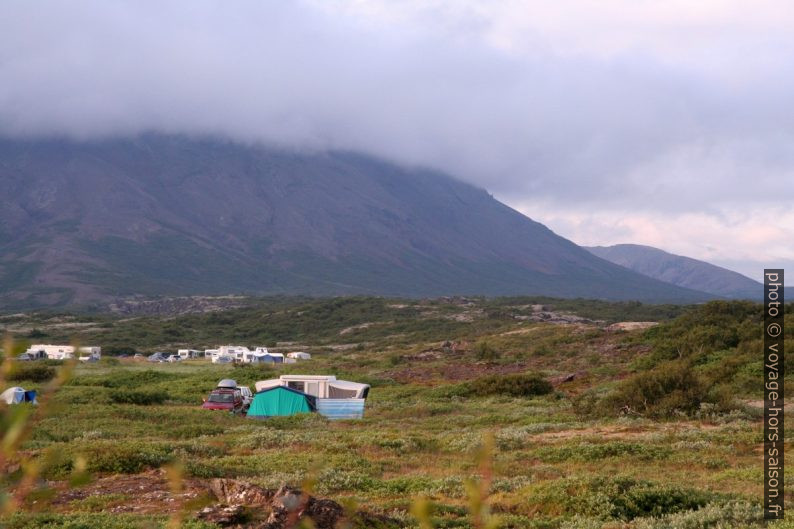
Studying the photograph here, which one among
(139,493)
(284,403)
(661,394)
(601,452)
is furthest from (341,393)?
(139,493)

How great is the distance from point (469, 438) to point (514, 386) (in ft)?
40.7

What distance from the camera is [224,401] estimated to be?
27.2 m

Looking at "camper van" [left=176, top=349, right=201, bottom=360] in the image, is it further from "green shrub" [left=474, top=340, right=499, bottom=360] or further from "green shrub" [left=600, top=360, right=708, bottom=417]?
"green shrub" [left=600, top=360, right=708, bottom=417]

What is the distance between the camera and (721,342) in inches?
1453

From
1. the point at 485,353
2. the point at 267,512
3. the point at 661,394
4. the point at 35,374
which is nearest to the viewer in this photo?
the point at 267,512

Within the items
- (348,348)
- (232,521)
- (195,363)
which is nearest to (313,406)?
(232,521)

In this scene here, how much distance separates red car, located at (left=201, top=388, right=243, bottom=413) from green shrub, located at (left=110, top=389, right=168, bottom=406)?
8.57 feet

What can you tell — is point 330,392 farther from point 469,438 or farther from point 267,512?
point 267,512

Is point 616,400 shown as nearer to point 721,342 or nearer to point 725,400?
point 725,400

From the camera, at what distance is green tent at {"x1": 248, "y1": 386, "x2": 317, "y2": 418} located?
2653 cm

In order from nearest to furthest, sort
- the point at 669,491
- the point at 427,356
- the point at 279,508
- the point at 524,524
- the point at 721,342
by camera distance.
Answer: the point at 279,508
the point at 524,524
the point at 669,491
the point at 721,342
the point at 427,356

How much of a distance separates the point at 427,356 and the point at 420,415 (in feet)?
80.2

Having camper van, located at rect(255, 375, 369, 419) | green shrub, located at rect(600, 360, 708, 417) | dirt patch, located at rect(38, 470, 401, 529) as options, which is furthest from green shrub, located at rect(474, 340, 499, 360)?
dirt patch, located at rect(38, 470, 401, 529)

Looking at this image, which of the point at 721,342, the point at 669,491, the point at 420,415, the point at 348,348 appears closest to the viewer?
the point at 669,491
